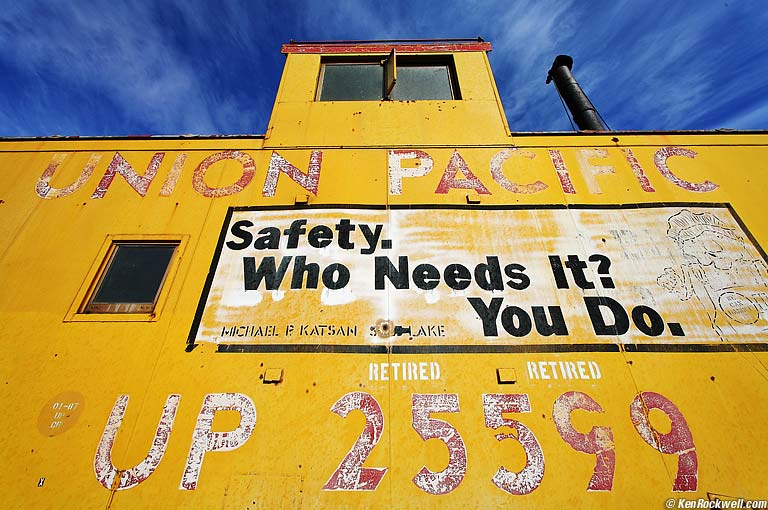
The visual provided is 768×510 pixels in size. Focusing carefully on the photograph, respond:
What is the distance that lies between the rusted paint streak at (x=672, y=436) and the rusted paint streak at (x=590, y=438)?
33cm

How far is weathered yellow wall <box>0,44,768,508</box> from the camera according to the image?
2.85 meters

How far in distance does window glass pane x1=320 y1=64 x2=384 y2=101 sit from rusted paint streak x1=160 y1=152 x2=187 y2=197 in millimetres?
2588

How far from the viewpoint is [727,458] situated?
2877 millimetres

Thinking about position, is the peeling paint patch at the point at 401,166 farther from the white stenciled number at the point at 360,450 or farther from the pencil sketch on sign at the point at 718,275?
the pencil sketch on sign at the point at 718,275

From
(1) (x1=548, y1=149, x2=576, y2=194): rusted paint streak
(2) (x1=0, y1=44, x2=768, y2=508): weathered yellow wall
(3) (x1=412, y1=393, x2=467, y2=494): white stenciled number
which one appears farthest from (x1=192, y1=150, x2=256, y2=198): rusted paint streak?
(1) (x1=548, y1=149, x2=576, y2=194): rusted paint streak

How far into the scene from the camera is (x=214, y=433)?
3045 millimetres

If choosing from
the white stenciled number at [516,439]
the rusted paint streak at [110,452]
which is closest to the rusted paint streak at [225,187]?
the rusted paint streak at [110,452]

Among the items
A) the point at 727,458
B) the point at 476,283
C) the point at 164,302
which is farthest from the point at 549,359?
the point at 164,302

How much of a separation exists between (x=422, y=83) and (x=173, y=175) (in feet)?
15.1

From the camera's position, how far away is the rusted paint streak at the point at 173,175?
180 inches

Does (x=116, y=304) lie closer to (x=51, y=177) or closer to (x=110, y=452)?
(x=110, y=452)

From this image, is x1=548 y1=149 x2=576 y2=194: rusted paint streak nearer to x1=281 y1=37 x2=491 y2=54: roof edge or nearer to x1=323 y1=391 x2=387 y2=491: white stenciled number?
x1=281 y1=37 x2=491 y2=54: roof edge

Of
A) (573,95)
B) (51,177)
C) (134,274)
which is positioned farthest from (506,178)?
(573,95)

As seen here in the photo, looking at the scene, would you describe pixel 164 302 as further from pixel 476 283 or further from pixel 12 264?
pixel 476 283
